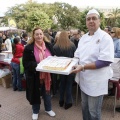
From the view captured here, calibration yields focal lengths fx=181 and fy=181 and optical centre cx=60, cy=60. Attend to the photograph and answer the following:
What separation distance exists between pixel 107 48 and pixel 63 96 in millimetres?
2384

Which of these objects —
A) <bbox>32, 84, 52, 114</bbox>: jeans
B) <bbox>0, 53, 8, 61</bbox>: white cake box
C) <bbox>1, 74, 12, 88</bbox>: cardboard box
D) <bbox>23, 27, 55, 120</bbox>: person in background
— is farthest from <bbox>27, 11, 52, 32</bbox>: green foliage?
<bbox>23, 27, 55, 120</bbox>: person in background

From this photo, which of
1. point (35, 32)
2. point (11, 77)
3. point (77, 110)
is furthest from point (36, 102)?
point (11, 77)

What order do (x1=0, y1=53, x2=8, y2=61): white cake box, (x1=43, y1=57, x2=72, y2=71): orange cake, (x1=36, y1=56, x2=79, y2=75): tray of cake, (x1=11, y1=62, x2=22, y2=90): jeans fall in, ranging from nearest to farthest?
(x1=36, y1=56, x2=79, y2=75): tray of cake < (x1=43, y1=57, x2=72, y2=71): orange cake < (x1=11, y1=62, x2=22, y2=90): jeans < (x1=0, y1=53, x2=8, y2=61): white cake box

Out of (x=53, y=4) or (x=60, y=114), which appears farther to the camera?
(x=53, y=4)

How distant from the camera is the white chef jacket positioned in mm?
1938

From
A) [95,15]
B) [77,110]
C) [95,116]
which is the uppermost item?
[95,15]

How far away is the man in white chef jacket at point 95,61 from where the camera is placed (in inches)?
76.7

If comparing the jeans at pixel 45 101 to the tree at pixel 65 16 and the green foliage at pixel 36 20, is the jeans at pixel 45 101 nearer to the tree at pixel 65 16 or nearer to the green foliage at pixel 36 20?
the green foliage at pixel 36 20

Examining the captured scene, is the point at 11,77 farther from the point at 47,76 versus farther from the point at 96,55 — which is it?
the point at 96,55

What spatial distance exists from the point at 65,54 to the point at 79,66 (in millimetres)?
1730

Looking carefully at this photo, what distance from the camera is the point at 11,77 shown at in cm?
553

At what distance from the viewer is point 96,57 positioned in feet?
6.64

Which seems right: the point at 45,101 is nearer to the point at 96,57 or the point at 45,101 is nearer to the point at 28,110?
the point at 28,110

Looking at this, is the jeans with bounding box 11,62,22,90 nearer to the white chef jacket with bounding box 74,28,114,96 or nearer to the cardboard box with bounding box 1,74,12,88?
the cardboard box with bounding box 1,74,12,88
